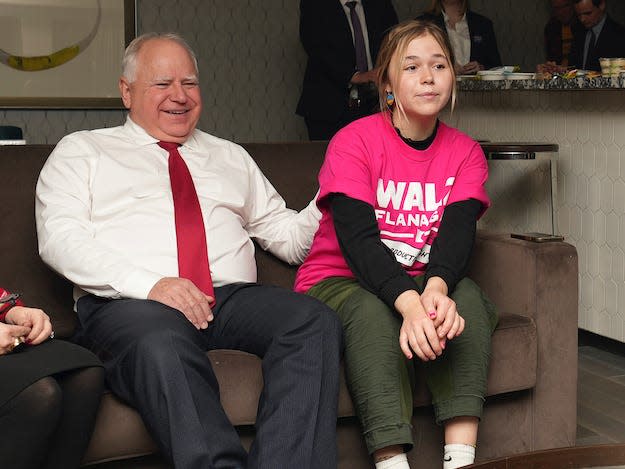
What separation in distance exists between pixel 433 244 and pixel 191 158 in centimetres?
68

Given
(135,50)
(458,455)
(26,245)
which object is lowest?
(458,455)

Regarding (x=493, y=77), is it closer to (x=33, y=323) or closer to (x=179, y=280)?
(x=179, y=280)

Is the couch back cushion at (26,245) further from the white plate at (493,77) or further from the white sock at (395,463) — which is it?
the white plate at (493,77)

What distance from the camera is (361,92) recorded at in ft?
14.7

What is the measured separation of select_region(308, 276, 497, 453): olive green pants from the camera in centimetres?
172

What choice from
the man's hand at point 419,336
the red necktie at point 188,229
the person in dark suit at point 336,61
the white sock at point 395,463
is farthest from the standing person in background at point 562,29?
the white sock at point 395,463

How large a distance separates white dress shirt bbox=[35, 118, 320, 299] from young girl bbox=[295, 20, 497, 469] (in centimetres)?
18

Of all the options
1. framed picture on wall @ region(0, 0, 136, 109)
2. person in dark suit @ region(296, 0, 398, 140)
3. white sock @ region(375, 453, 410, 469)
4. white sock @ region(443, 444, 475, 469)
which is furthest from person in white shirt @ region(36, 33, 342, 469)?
framed picture on wall @ region(0, 0, 136, 109)

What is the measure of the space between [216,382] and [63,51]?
143 inches

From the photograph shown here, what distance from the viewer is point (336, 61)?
14.7 ft

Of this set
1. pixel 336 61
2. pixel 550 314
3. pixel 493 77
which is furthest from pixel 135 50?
pixel 336 61

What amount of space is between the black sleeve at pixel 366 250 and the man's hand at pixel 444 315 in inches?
3.1

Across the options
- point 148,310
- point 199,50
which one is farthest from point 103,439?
point 199,50

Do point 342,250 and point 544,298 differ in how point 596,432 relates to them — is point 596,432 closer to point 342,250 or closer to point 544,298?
point 544,298
